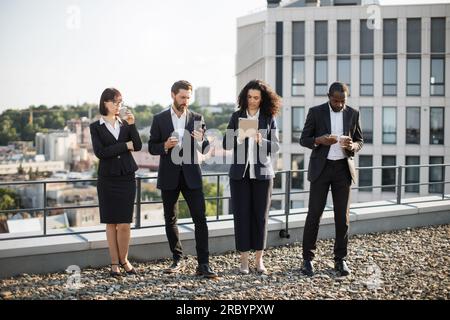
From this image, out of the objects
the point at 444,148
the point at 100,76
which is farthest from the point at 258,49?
the point at 100,76

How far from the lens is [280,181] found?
3938 cm

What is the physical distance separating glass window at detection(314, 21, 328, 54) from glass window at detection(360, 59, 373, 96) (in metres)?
2.94

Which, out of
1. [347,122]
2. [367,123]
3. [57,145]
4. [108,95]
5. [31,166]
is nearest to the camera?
[108,95]

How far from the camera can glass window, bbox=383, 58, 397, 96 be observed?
38906 mm

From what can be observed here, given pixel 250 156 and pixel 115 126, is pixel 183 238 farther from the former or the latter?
pixel 115 126

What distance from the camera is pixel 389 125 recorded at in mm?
39312

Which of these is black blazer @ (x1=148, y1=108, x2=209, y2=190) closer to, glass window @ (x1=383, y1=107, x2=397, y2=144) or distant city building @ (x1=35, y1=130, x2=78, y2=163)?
glass window @ (x1=383, y1=107, x2=397, y2=144)

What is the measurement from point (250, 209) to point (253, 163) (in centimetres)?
54

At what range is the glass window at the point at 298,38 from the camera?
39625mm

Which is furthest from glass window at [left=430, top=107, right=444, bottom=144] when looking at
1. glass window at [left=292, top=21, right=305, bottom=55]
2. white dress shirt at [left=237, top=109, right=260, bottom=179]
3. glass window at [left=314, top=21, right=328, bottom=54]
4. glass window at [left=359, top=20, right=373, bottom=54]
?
white dress shirt at [left=237, top=109, right=260, bottom=179]

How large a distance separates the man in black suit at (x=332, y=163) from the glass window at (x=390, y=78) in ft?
114

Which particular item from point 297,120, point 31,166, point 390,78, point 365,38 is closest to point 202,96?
point 31,166

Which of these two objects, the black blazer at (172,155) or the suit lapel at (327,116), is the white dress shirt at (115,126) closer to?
the black blazer at (172,155)

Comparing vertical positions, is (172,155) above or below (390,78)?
below
